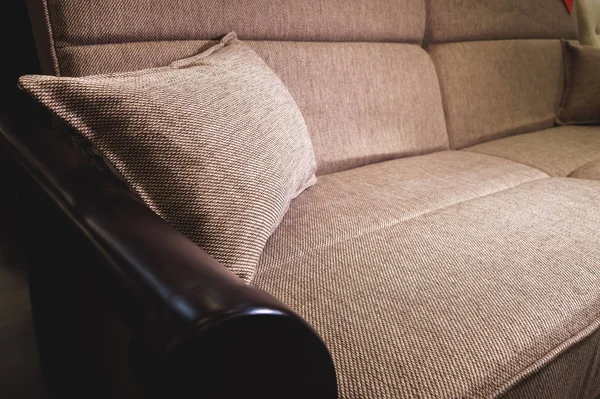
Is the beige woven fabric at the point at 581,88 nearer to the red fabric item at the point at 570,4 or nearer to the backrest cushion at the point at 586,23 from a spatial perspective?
the red fabric item at the point at 570,4

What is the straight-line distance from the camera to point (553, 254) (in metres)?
0.78

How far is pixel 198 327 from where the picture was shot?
29 cm

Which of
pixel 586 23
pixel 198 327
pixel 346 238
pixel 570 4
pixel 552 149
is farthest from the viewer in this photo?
pixel 586 23

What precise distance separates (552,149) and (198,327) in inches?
60.7

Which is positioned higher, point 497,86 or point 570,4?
point 570,4

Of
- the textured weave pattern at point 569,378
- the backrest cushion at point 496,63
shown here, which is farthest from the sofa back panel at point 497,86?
the textured weave pattern at point 569,378

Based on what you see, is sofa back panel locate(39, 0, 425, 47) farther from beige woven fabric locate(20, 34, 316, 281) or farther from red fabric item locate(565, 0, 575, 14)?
red fabric item locate(565, 0, 575, 14)

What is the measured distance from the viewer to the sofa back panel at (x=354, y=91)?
1157 millimetres

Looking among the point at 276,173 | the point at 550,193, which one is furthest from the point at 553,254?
the point at 276,173

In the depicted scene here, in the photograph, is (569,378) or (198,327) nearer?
(198,327)

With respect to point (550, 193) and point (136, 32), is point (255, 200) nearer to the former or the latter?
point (136, 32)

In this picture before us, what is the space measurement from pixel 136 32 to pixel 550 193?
38.5 inches

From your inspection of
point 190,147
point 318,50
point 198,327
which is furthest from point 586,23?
point 198,327

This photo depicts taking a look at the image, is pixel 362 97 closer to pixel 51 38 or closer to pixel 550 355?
pixel 51 38
